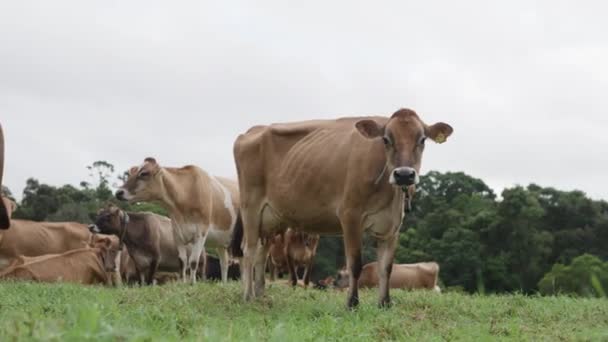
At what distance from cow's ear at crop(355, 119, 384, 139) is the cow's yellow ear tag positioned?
2.78ft

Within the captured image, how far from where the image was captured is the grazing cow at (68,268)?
53.2 feet

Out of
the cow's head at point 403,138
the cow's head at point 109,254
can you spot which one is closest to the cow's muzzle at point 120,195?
the cow's head at point 109,254

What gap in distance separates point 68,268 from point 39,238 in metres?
3.54

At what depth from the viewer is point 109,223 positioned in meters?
19.6

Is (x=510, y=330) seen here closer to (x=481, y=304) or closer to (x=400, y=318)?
(x=400, y=318)

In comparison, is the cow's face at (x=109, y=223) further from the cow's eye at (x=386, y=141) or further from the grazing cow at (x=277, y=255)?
the cow's eye at (x=386, y=141)

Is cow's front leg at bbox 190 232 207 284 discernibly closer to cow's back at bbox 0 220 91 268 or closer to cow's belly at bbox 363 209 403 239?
cow's back at bbox 0 220 91 268

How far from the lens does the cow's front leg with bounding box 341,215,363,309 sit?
9.88 m

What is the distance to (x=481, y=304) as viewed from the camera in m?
10.8

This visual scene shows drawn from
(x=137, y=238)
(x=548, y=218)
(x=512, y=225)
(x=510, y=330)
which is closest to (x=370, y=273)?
(x=137, y=238)

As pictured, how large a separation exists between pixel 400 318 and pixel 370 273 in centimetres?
1655

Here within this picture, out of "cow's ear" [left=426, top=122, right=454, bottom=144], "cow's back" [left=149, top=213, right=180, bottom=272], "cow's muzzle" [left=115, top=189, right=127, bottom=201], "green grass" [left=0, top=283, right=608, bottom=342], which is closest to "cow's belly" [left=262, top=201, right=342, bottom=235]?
"green grass" [left=0, top=283, right=608, bottom=342]

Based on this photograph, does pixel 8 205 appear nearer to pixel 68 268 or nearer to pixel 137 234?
pixel 68 268

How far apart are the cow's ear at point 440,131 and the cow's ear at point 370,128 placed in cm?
68
